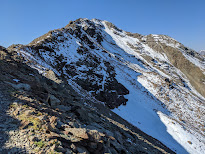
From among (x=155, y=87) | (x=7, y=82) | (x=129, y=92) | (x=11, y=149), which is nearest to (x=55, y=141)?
(x=11, y=149)

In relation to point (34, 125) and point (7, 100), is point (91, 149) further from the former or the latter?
point (7, 100)

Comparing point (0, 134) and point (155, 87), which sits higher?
point (155, 87)

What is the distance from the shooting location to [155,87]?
130 ft

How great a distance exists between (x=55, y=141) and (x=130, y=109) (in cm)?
2469

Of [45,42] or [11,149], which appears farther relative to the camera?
[45,42]

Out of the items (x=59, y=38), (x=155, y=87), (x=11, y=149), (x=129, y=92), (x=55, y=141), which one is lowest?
(x=11, y=149)

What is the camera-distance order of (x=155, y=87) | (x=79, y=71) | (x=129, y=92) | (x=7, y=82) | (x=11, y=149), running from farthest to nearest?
1. (x=155, y=87)
2. (x=129, y=92)
3. (x=79, y=71)
4. (x=7, y=82)
5. (x=11, y=149)

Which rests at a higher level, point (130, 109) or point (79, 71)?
point (79, 71)

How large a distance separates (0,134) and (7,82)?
19.2 ft

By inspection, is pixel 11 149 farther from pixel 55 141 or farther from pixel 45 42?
pixel 45 42

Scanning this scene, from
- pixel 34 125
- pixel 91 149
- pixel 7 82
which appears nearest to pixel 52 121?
pixel 34 125

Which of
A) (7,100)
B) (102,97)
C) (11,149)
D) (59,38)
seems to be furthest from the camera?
(59,38)

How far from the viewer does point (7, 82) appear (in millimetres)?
9578

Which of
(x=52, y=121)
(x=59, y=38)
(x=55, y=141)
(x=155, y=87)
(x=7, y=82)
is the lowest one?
(x=55, y=141)
